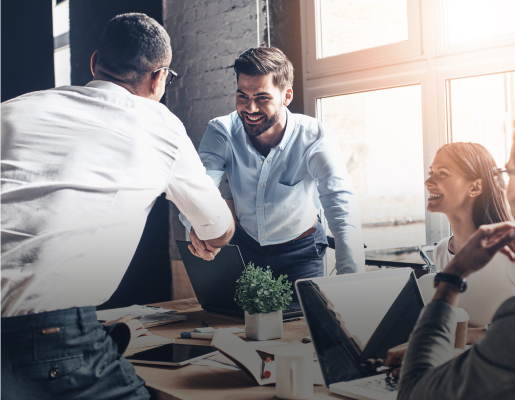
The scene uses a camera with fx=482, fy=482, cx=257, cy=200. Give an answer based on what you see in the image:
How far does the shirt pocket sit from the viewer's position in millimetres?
2346

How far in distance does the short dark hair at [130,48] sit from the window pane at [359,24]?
1840mm

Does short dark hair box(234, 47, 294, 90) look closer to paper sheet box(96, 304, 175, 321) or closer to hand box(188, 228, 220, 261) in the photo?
hand box(188, 228, 220, 261)

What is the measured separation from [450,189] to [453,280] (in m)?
0.71

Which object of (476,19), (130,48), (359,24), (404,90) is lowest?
(130,48)

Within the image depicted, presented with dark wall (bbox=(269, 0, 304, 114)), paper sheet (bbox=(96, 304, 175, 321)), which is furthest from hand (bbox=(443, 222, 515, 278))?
dark wall (bbox=(269, 0, 304, 114))

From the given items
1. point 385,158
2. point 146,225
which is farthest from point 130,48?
point 146,225

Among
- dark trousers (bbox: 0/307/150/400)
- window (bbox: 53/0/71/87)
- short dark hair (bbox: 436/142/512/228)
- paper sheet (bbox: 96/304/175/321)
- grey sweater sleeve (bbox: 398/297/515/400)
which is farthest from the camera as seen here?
window (bbox: 53/0/71/87)

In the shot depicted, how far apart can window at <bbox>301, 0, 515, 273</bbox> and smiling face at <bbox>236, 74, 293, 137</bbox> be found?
2.52 feet

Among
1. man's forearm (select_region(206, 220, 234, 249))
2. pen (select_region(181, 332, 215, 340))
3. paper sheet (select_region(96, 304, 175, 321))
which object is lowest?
pen (select_region(181, 332, 215, 340))

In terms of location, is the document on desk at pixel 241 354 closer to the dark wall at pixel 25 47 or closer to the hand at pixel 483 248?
the hand at pixel 483 248

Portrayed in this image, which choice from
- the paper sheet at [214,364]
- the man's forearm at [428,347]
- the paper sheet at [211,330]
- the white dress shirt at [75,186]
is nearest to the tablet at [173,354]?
the paper sheet at [214,364]

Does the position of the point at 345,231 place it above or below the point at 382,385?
above

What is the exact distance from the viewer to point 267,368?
116cm

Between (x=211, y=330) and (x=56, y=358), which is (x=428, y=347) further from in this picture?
(x=211, y=330)
